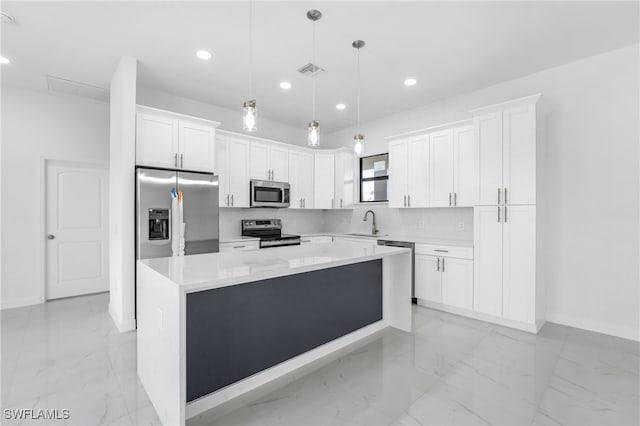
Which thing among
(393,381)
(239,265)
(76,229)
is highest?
(76,229)

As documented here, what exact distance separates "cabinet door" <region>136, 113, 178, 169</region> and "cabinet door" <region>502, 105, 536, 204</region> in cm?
389

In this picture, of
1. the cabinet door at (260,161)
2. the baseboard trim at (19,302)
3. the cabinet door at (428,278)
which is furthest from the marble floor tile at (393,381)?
the cabinet door at (260,161)

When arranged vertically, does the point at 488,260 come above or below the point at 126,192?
below

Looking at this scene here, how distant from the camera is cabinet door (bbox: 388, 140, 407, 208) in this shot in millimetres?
4543

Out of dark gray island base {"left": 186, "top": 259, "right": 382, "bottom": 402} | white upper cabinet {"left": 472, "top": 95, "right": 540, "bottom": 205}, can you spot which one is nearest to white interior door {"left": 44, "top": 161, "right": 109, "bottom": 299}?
dark gray island base {"left": 186, "top": 259, "right": 382, "bottom": 402}

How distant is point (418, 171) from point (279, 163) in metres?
2.26

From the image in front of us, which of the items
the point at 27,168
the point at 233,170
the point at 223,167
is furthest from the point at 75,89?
the point at 233,170

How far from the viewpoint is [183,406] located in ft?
5.28

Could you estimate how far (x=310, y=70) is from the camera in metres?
3.50

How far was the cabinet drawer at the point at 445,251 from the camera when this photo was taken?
3.65m

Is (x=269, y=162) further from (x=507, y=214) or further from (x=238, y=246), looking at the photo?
(x=507, y=214)

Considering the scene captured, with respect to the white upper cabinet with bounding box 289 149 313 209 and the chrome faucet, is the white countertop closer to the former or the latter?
the chrome faucet

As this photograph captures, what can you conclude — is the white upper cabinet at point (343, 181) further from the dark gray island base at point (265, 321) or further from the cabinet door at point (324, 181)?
the dark gray island base at point (265, 321)

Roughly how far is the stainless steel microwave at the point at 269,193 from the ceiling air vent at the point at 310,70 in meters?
1.82
